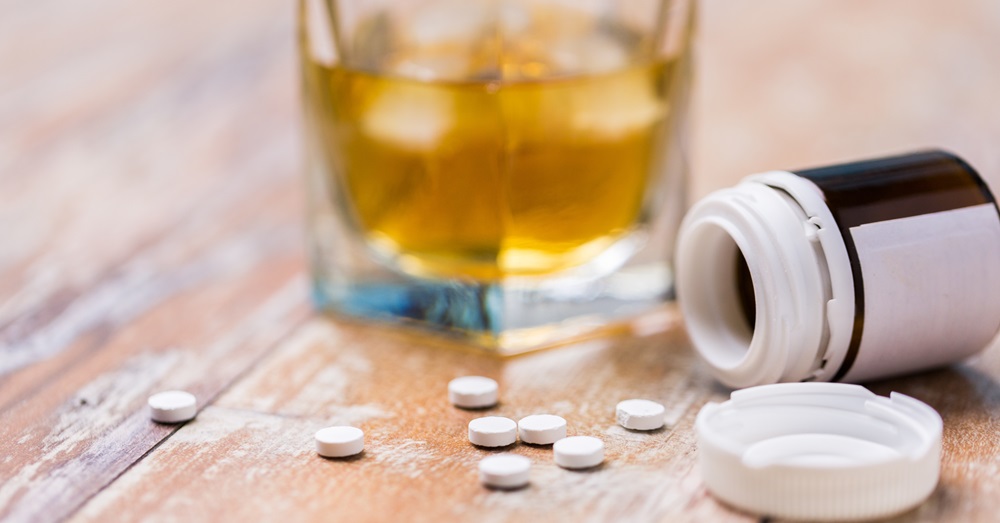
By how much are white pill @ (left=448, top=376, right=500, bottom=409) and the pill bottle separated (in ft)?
0.45

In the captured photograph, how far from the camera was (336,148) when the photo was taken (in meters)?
0.98

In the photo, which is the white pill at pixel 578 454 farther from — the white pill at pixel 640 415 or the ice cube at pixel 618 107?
the ice cube at pixel 618 107

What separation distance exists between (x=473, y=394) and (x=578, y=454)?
0.12m

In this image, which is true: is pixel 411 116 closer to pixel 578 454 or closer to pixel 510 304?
pixel 510 304

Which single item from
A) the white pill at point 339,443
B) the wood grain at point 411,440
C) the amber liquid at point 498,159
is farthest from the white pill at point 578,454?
the amber liquid at point 498,159

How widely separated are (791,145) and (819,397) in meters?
0.64

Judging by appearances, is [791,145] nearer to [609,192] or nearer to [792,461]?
[609,192]

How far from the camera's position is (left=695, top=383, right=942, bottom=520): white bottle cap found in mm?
657

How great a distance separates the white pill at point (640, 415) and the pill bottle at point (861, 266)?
2.5 inches

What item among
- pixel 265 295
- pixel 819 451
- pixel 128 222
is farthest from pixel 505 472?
pixel 128 222

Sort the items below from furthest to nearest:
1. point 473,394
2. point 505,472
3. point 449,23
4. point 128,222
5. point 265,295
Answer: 1. point 128,222
2. point 265,295
3. point 449,23
4. point 473,394
5. point 505,472

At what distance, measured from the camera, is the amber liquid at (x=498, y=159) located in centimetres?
91

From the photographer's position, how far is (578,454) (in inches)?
28.8

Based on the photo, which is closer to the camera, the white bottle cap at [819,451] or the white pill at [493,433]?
the white bottle cap at [819,451]
